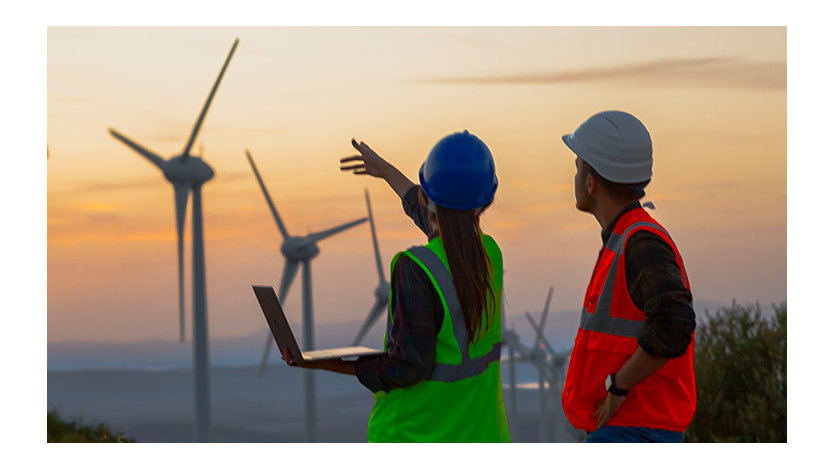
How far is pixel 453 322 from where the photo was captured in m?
4.57

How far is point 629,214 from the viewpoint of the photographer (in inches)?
197

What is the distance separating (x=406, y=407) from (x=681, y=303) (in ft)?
4.71

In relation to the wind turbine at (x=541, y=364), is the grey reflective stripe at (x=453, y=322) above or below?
above

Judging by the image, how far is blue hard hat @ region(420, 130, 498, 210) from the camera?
4734 millimetres

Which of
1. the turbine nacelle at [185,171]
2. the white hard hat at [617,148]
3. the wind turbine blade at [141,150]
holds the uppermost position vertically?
the wind turbine blade at [141,150]

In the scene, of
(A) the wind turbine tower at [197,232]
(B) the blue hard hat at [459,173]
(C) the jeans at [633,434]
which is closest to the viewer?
(B) the blue hard hat at [459,173]

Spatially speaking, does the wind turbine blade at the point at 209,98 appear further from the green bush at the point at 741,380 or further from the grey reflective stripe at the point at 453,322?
the grey reflective stripe at the point at 453,322

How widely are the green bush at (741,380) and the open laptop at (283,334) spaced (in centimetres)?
1455

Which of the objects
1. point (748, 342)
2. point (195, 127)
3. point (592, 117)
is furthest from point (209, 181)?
point (592, 117)

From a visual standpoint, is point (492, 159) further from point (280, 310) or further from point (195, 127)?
point (195, 127)

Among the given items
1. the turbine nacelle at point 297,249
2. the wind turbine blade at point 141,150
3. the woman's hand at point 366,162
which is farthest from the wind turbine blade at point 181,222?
the woman's hand at point 366,162

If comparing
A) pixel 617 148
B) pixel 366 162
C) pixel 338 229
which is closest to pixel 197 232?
pixel 338 229

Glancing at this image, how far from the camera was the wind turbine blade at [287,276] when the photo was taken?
34.6 metres

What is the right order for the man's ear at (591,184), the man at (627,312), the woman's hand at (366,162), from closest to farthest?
the man at (627,312) → the man's ear at (591,184) → the woman's hand at (366,162)
